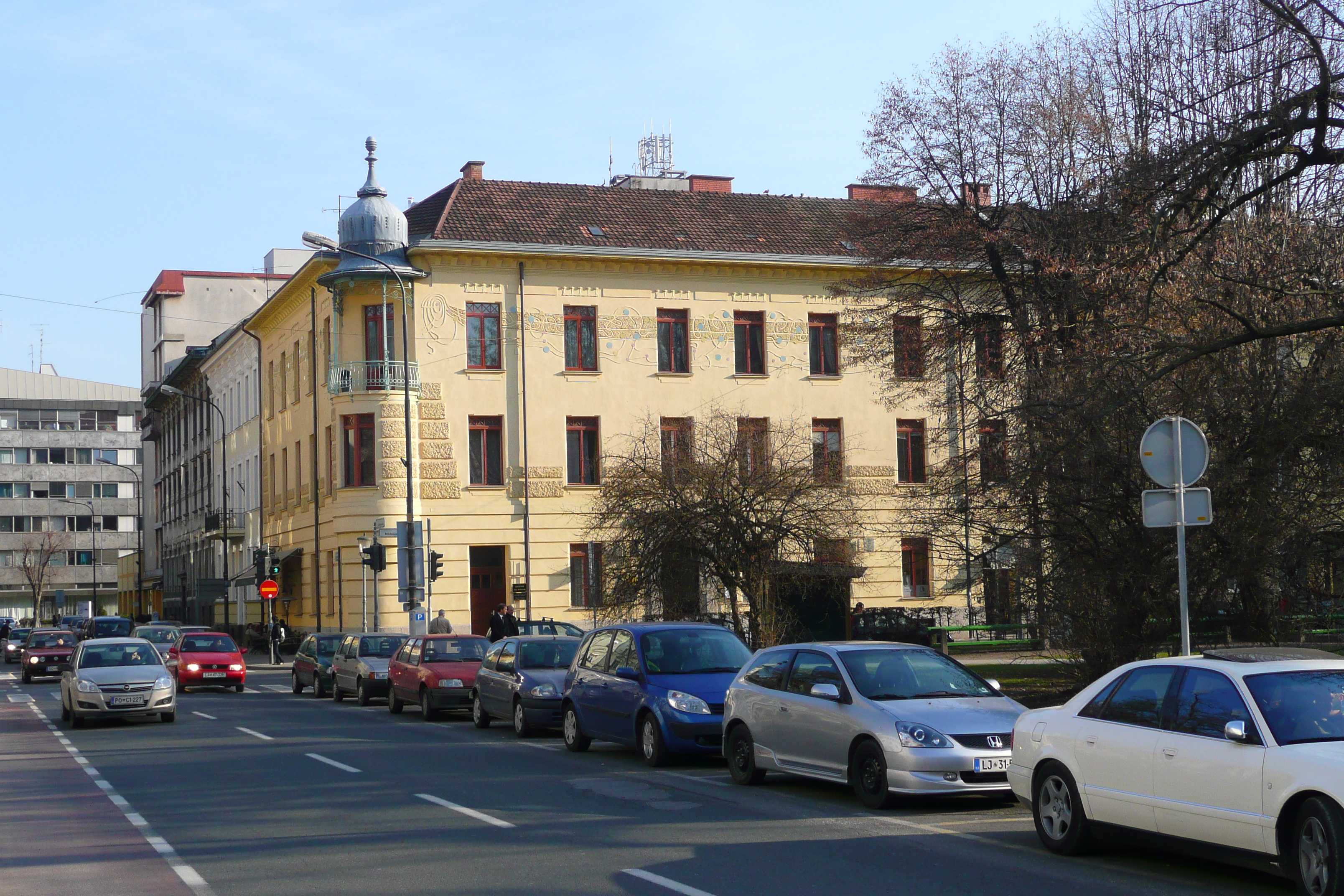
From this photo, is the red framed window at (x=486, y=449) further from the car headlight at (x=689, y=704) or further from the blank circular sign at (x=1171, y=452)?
the blank circular sign at (x=1171, y=452)

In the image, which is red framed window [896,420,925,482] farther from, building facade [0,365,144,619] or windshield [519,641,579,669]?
building facade [0,365,144,619]

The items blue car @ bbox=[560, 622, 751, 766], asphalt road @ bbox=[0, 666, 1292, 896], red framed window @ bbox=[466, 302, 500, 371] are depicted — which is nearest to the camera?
asphalt road @ bbox=[0, 666, 1292, 896]

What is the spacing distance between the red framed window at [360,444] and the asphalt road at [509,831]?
27.9m

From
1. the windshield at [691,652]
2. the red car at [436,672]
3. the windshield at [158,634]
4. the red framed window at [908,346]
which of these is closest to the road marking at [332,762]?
the windshield at [691,652]

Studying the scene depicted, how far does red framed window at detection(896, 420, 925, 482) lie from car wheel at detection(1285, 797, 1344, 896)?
4347cm

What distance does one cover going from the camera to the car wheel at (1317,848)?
793 cm

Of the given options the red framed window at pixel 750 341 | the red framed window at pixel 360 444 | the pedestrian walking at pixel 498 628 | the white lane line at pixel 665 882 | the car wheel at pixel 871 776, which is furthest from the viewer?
the red framed window at pixel 750 341

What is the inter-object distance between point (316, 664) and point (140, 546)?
62946 mm

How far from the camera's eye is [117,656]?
2548 cm

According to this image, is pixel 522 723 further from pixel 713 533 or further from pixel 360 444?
pixel 360 444

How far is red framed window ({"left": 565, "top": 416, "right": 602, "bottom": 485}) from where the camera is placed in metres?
48.4

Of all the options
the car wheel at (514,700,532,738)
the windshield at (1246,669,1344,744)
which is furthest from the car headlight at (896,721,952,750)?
the car wheel at (514,700,532,738)

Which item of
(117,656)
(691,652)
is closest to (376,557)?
(117,656)

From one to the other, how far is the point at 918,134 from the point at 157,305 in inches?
2841
